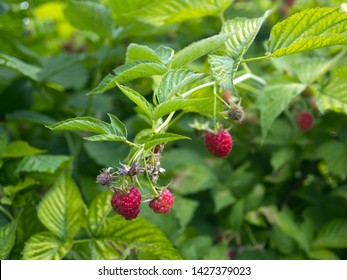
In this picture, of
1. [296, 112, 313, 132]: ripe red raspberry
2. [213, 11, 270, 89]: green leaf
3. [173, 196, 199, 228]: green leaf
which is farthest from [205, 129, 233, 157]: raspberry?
[296, 112, 313, 132]: ripe red raspberry

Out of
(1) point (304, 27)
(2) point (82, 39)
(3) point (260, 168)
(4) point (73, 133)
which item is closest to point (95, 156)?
(4) point (73, 133)

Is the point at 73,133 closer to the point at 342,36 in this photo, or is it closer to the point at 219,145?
the point at 219,145

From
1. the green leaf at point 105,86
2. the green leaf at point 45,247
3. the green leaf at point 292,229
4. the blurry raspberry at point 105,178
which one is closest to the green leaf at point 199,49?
the green leaf at point 105,86

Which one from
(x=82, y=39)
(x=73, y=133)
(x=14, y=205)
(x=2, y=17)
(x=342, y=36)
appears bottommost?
(x=14, y=205)

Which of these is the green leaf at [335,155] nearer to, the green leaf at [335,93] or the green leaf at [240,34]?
the green leaf at [335,93]

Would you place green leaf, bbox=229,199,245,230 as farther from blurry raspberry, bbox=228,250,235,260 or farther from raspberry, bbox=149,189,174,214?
raspberry, bbox=149,189,174,214

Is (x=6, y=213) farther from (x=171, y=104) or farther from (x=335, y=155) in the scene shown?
(x=335, y=155)

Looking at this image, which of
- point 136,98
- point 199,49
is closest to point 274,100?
point 199,49
